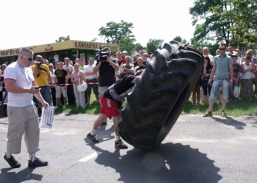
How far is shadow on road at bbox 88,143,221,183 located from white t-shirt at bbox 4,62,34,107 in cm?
152

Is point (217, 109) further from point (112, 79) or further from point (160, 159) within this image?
point (160, 159)

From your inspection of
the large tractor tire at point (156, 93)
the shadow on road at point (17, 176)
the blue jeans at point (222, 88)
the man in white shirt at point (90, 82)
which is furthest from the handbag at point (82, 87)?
the large tractor tire at point (156, 93)

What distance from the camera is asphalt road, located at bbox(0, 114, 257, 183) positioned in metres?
4.62

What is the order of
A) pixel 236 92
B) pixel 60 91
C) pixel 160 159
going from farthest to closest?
1. pixel 60 91
2. pixel 236 92
3. pixel 160 159

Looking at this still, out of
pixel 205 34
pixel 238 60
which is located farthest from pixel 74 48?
pixel 205 34

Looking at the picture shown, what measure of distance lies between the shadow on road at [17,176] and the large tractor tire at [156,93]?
4.92ft

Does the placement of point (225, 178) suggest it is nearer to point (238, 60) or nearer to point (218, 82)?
point (218, 82)

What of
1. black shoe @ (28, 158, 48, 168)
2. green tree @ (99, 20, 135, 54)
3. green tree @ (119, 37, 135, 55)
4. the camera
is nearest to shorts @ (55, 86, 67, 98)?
the camera

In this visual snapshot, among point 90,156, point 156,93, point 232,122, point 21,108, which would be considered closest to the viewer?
point 156,93

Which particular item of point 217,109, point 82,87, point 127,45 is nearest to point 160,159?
point 217,109

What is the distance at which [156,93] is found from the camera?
4406mm

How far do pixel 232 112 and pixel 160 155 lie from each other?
12.3 ft

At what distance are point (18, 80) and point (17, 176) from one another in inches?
57.1

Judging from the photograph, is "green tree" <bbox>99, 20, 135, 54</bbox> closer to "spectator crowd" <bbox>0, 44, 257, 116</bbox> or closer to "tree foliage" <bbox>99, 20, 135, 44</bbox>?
"tree foliage" <bbox>99, 20, 135, 44</bbox>
